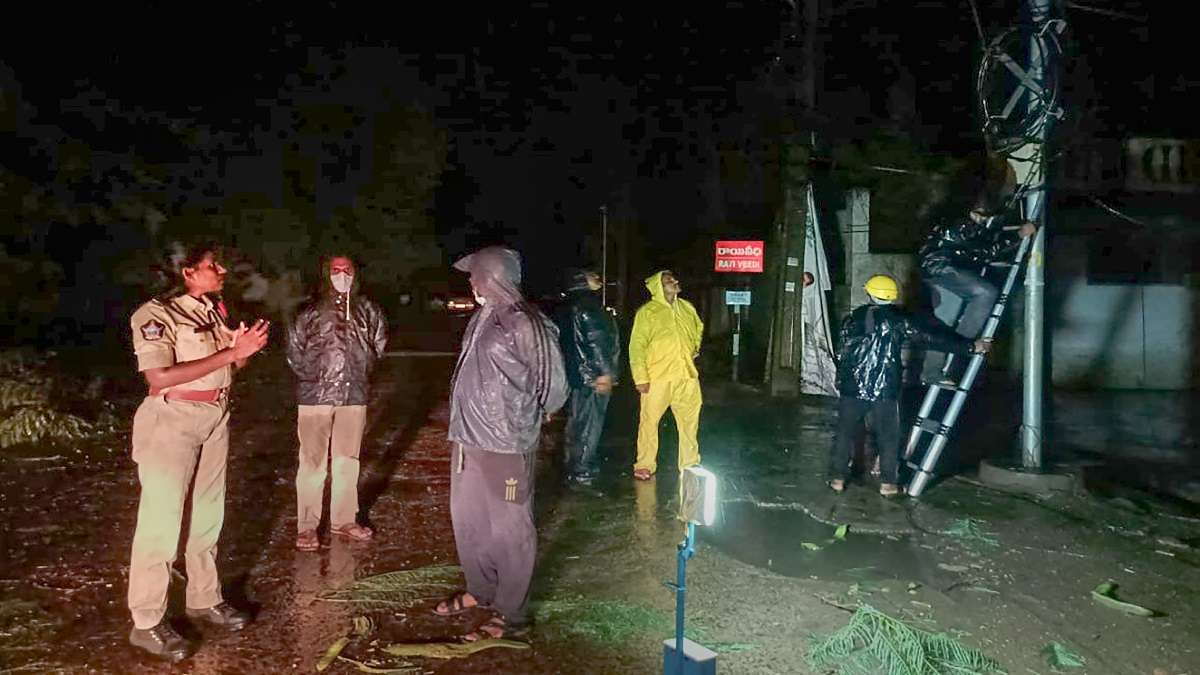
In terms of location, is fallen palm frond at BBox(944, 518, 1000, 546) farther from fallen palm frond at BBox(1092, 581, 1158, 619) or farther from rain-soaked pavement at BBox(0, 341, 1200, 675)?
fallen palm frond at BBox(1092, 581, 1158, 619)

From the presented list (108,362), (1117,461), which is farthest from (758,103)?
(108,362)

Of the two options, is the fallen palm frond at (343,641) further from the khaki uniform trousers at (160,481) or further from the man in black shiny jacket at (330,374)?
the man in black shiny jacket at (330,374)

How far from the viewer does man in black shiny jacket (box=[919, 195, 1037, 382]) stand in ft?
26.4

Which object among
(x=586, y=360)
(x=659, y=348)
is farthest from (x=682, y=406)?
(x=586, y=360)

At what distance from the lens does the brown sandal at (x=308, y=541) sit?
20.7ft

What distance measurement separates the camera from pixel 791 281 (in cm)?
1504

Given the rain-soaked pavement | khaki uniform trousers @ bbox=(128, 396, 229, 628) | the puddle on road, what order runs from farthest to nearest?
the puddle on road < the rain-soaked pavement < khaki uniform trousers @ bbox=(128, 396, 229, 628)

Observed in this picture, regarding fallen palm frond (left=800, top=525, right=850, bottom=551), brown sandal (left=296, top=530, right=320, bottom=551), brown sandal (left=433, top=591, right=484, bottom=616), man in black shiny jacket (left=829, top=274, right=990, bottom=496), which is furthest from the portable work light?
man in black shiny jacket (left=829, top=274, right=990, bottom=496)

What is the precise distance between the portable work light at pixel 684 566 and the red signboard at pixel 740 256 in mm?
12874

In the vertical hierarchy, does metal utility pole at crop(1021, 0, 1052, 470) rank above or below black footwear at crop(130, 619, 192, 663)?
Result: above

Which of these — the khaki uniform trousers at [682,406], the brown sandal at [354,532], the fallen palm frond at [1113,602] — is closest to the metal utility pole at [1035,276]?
the fallen palm frond at [1113,602]

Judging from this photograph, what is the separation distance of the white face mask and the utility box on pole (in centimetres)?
972

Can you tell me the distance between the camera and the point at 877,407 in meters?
7.87

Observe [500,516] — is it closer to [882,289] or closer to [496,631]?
[496,631]
